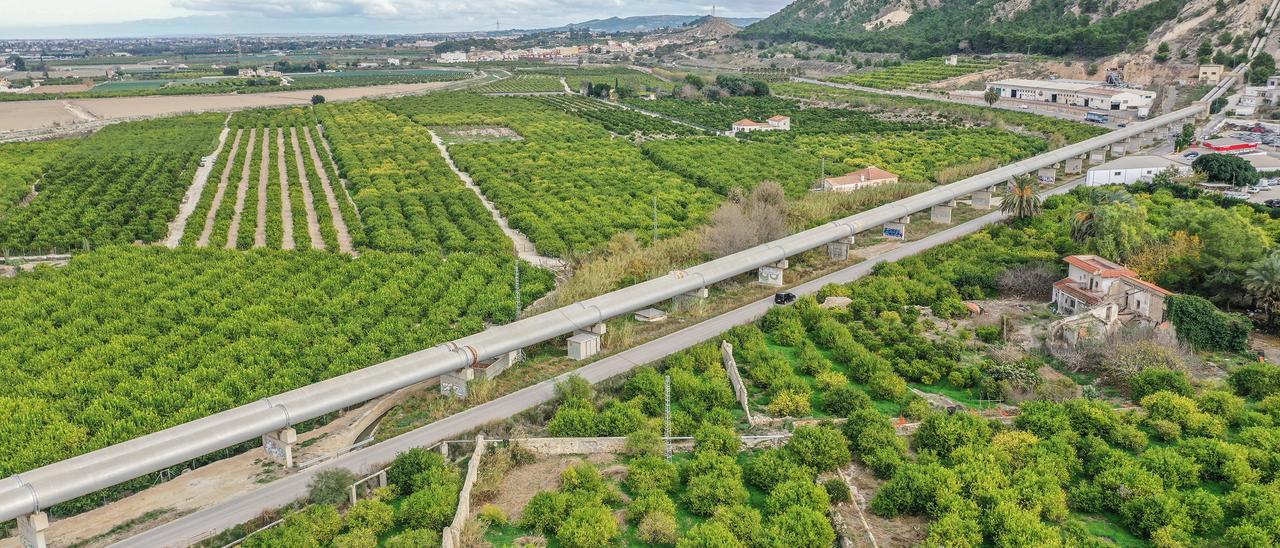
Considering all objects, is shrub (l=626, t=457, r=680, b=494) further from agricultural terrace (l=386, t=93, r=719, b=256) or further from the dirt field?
the dirt field

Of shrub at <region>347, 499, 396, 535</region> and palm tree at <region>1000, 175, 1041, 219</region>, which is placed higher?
palm tree at <region>1000, 175, 1041, 219</region>

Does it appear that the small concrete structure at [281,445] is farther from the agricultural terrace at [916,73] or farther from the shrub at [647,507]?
the agricultural terrace at [916,73]

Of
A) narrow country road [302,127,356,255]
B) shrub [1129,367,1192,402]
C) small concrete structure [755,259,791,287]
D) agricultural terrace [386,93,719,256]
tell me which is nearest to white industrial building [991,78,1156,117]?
agricultural terrace [386,93,719,256]

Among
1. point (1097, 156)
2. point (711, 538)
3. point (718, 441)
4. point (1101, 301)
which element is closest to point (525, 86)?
point (1097, 156)

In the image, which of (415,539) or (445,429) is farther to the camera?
(445,429)

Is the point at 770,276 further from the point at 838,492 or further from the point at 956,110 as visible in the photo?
the point at 956,110

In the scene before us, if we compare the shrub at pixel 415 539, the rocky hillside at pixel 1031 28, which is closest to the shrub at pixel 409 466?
the shrub at pixel 415 539

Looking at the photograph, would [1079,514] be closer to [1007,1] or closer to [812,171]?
[812,171]
